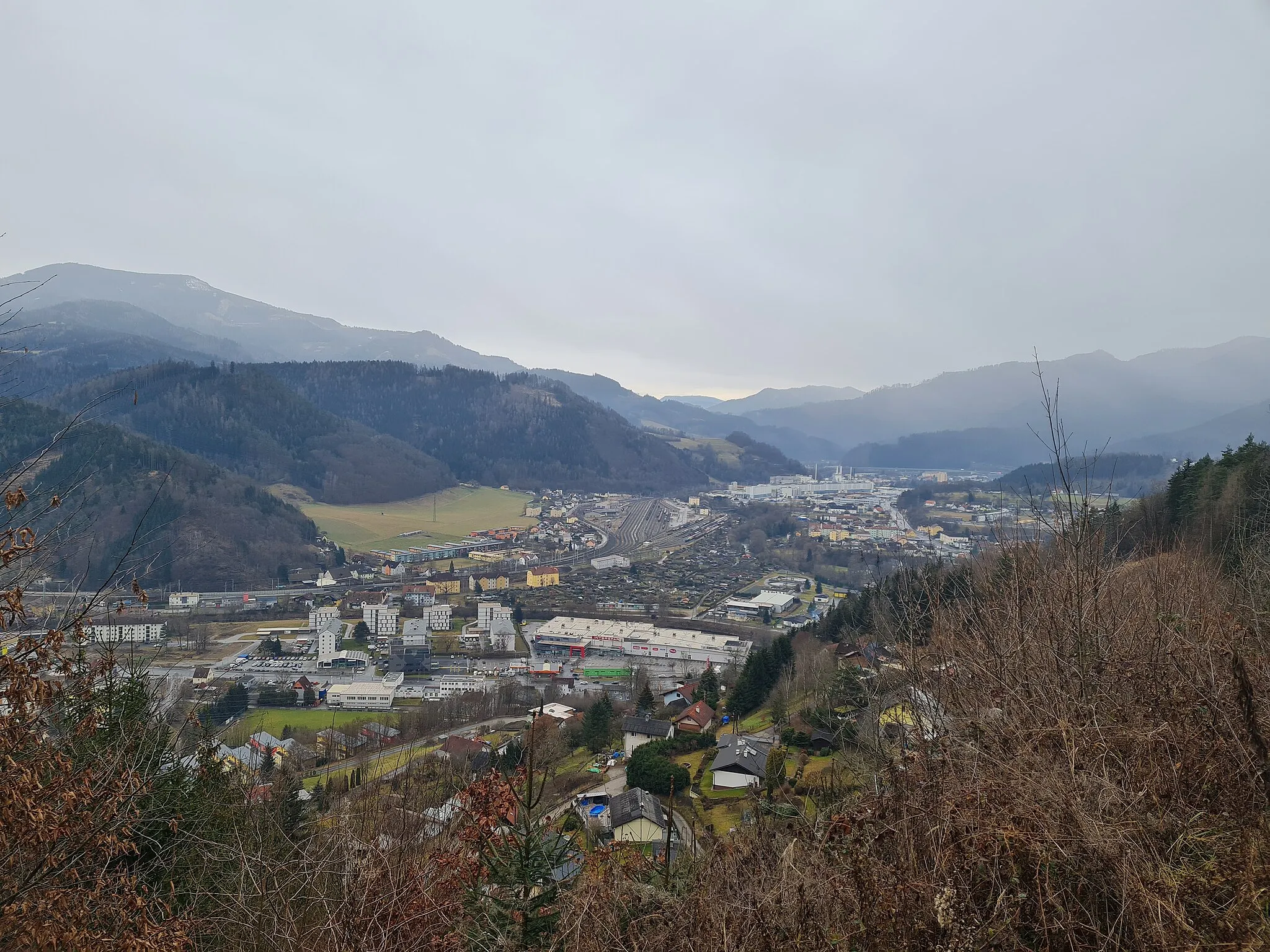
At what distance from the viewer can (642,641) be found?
704 inches

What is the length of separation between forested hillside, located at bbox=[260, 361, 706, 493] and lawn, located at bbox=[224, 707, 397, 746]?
139 ft

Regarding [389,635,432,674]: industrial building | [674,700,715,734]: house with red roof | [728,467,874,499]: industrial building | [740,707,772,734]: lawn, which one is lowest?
[389,635,432,674]: industrial building

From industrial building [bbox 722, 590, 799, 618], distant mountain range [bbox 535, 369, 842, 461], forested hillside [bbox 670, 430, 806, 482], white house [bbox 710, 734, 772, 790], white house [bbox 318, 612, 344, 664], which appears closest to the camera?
white house [bbox 710, 734, 772, 790]

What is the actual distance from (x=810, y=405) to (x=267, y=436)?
13442cm

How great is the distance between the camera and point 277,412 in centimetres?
4997

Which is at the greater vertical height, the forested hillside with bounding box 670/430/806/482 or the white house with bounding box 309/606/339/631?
the forested hillside with bounding box 670/430/806/482

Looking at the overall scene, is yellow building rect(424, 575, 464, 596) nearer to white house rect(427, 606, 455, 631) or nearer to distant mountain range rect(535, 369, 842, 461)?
white house rect(427, 606, 455, 631)

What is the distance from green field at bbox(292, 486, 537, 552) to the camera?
1330 inches

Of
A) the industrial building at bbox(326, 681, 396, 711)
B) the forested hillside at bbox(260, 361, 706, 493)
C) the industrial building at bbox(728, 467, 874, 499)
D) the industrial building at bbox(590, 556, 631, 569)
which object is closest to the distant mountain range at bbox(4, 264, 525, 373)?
the forested hillside at bbox(260, 361, 706, 493)

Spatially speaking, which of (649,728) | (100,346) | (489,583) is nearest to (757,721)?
(649,728)

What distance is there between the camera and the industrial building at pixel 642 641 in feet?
55.9

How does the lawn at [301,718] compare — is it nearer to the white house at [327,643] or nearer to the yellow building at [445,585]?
the white house at [327,643]

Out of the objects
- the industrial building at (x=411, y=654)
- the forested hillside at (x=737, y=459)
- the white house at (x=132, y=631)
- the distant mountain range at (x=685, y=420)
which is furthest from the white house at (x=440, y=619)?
the distant mountain range at (x=685, y=420)

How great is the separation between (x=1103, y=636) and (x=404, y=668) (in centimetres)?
1650
